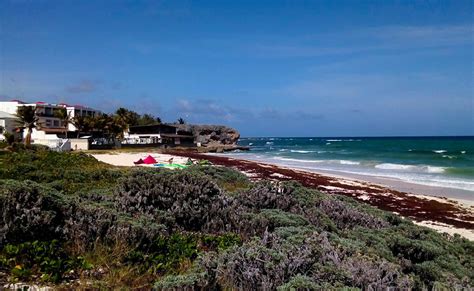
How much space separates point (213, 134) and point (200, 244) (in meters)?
108

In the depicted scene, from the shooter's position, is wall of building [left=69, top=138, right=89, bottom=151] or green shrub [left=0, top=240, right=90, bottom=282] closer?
green shrub [left=0, top=240, right=90, bottom=282]

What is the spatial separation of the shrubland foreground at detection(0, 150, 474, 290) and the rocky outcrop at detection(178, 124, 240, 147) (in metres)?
99.1

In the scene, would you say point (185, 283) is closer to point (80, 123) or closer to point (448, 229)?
point (448, 229)

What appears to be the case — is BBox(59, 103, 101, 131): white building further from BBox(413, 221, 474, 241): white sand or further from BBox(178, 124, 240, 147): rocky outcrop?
BBox(413, 221, 474, 241): white sand

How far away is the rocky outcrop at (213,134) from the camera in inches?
4318

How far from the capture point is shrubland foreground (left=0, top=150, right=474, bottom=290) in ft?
11.4

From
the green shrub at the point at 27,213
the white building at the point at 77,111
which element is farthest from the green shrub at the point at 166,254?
the white building at the point at 77,111

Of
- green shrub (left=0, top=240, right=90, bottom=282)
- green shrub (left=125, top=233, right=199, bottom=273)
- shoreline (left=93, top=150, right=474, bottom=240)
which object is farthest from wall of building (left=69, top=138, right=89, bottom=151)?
green shrub (left=0, top=240, right=90, bottom=282)

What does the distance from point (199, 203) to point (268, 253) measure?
2.71 meters

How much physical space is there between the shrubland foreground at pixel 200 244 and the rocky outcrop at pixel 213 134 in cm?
9905

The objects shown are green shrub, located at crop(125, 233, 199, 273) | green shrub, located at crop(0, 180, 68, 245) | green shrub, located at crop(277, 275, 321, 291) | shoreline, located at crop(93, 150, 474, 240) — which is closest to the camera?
green shrub, located at crop(277, 275, 321, 291)

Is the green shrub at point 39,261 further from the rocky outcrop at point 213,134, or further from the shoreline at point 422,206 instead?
the rocky outcrop at point 213,134

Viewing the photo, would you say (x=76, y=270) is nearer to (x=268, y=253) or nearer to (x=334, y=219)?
(x=268, y=253)

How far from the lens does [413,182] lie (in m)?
27.9
